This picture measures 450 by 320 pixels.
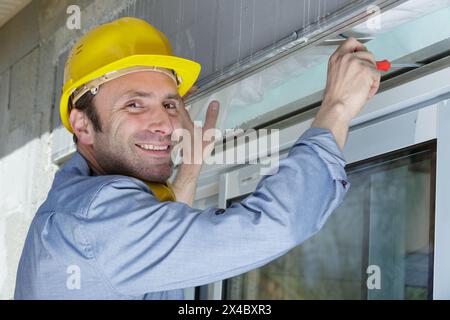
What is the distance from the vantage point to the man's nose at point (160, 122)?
85.1 inches

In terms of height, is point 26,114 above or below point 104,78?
above

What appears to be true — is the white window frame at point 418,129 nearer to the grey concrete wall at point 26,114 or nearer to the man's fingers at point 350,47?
A: the man's fingers at point 350,47

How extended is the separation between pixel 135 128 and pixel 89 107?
8.0 inches

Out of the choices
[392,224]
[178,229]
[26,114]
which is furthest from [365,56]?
[26,114]

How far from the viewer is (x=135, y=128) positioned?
216 centimetres

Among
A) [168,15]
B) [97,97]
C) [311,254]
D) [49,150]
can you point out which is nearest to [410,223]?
[168,15]

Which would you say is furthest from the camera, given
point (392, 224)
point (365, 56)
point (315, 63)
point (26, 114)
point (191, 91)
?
point (26, 114)

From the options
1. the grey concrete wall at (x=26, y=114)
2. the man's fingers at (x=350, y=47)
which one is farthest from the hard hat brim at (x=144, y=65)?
the grey concrete wall at (x=26, y=114)

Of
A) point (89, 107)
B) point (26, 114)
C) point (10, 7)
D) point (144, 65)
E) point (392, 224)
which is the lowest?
point (392, 224)

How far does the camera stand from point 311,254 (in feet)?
17.6

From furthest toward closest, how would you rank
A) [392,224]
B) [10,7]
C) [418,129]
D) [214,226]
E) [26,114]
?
1. [10,7]
2. [26,114]
3. [392,224]
4. [418,129]
5. [214,226]

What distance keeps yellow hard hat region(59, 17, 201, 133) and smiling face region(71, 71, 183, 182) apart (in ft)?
0.10

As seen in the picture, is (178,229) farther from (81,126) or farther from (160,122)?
(81,126)

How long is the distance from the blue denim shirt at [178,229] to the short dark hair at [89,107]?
1.14 ft
